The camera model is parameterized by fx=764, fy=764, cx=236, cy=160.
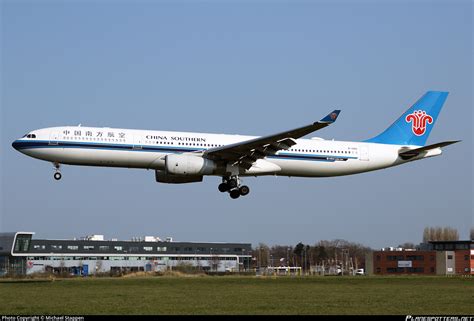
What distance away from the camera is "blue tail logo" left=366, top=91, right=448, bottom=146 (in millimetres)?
51469

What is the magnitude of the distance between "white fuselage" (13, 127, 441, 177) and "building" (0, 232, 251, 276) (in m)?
38.4

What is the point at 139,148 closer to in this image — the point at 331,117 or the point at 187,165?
the point at 187,165

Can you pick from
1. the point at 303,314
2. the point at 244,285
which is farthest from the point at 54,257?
the point at 303,314

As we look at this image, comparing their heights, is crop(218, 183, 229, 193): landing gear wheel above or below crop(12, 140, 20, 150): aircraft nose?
below

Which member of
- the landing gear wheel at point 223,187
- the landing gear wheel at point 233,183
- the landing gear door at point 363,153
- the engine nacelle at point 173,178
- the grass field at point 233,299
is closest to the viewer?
the grass field at point 233,299

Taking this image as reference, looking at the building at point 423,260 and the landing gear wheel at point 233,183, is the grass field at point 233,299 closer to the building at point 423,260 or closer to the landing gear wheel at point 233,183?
the landing gear wheel at point 233,183

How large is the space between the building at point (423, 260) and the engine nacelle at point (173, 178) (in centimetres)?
4537

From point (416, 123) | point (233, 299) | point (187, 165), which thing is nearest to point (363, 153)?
point (416, 123)

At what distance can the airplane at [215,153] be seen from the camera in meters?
43.4

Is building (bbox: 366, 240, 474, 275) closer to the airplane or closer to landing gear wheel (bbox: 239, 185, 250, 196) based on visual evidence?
the airplane

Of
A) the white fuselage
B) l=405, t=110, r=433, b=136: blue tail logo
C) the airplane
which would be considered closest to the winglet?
the airplane

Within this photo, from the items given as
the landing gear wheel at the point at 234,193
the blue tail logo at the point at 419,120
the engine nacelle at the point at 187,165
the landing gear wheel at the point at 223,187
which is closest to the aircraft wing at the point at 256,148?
the engine nacelle at the point at 187,165

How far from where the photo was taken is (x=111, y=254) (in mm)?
94812

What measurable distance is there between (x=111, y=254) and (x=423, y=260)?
3772 centimetres
